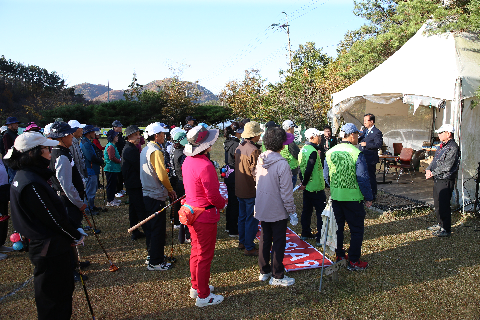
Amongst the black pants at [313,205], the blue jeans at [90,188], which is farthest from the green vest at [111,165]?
the black pants at [313,205]

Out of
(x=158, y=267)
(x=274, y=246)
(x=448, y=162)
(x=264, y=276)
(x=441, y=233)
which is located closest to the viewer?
(x=274, y=246)

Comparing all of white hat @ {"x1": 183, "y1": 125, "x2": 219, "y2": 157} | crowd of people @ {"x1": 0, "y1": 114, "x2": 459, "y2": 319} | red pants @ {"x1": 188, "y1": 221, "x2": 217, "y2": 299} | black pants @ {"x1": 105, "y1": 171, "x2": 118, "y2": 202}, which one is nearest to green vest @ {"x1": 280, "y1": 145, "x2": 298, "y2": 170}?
crowd of people @ {"x1": 0, "y1": 114, "x2": 459, "y2": 319}

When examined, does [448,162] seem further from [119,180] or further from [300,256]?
[119,180]

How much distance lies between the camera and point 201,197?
137 inches

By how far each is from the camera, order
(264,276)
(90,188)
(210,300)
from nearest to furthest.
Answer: (210,300), (264,276), (90,188)

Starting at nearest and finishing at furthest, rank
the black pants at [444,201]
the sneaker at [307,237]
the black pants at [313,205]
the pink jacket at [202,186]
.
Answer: the pink jacket at [202,186]
the black pants at [313,205]
the black pants at [444,201]
the sneaker at [307,237]

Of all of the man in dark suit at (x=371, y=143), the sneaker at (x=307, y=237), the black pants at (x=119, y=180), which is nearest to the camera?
the sneaker at (x=307, y=237)

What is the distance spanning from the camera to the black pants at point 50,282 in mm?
2768

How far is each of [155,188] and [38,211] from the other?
73.0 inches

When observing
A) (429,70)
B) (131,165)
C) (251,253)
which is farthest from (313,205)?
(429,70)

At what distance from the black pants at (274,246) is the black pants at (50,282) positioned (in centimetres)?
218

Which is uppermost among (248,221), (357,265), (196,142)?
(196,142)

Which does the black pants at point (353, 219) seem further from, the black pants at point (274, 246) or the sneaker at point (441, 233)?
the sneaker at point (441, 233)

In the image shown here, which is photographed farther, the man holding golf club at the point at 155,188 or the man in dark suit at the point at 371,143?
the man in dark suit at the point at 371,143
